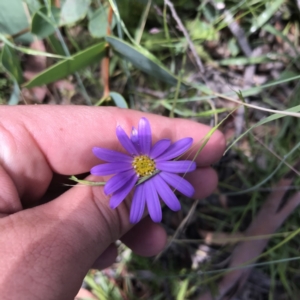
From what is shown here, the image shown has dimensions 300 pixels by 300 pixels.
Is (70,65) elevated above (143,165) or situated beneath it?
elevated above

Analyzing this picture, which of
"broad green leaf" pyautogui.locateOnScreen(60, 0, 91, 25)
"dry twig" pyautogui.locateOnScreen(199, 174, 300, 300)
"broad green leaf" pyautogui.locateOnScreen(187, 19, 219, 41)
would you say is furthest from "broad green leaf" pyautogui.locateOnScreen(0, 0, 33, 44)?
"dry twig" pyautogui.locateOnScreen(199, 174, 300, 300)

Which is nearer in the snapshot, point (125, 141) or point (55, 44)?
point (125, 141)

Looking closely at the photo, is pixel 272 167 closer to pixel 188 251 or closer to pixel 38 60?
pixel 188 251

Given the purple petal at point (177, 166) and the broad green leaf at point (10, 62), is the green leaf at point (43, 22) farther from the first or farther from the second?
the purple petal at point (177, 166)

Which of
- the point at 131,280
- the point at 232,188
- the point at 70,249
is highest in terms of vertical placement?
the point at 70,249

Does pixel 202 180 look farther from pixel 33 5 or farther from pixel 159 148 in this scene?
pixel 33 5

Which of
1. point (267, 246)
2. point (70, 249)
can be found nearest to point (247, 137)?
point (267, 246)

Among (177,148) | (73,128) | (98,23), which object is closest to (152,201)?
(177,148)
